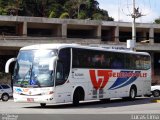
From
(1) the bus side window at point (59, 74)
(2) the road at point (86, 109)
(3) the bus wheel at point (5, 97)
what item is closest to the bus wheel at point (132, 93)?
(2) the road at point (86, 109)

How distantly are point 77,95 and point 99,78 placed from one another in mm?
2377

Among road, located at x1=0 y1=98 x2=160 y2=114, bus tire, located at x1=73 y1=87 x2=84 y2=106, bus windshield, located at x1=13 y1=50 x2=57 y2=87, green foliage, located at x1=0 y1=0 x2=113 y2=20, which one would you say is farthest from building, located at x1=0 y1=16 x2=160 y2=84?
road, located at x1=0 y1=98 x2=160 y2=114

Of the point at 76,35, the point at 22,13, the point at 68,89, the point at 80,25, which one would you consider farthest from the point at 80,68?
the point at 22,13

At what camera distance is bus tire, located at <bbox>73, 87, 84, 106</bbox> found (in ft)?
82.1

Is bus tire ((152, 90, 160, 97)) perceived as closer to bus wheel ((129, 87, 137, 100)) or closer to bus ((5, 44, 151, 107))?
bus wheel ((129, 87, 137, 100))

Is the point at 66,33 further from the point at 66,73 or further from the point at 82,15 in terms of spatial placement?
the point at 66,73

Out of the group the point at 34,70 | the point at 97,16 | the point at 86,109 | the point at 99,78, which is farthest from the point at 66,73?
the point at 97,16

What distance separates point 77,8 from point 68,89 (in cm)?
5671

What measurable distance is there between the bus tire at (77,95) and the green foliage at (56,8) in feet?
158

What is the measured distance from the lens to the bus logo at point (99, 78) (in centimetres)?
2648

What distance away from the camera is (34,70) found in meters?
23.5

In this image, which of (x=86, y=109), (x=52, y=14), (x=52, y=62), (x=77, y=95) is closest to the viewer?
(x=86, y=109)

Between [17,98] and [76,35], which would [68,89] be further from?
[76,35]

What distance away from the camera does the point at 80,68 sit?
82.8ft
